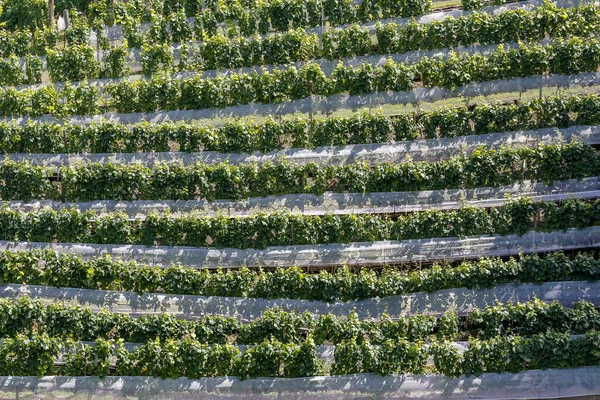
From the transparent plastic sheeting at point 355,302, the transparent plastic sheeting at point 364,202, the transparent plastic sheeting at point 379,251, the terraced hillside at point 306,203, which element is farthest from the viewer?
the transparent plastic sheeting at point 364,202

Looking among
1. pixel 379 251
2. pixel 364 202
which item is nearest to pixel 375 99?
pixel 364 202

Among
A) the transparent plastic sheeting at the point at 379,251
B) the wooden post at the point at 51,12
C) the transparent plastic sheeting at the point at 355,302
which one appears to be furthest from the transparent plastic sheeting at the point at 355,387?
the wooden post at the point at 51,12

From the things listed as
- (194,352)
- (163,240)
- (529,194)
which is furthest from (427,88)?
(194,352)

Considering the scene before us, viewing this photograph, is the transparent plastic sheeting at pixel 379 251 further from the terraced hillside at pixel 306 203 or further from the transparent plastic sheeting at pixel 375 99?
the transparent plastic sheeting at pixel 375 99

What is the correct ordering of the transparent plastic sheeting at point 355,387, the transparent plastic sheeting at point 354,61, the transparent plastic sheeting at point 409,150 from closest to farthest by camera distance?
the transparent plastic sheeting at point 355,387
the transparent plastic sheeting at point 409,150
the transparent plastic sheeting at point 354,61

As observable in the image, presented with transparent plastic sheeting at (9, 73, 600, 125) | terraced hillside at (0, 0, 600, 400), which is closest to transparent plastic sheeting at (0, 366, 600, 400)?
terraced hillside at (0, 0, 600, 400)

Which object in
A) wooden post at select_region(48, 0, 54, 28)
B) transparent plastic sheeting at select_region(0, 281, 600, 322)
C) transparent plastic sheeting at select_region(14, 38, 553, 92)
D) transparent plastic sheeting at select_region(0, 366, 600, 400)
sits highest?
wooden post at select_region(48, 0, 54, 28)

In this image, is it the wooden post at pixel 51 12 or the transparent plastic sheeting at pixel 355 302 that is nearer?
the transparent plastic sheeting at pixel 355 302

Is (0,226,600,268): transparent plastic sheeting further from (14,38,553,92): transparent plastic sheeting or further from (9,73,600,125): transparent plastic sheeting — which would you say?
(14,38,553,92): transparent plastic sheeting
